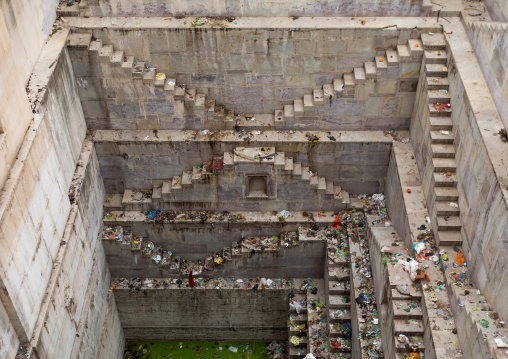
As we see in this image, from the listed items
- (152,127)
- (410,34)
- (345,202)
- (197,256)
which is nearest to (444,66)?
(410,34)

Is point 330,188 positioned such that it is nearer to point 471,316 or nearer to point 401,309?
point 401,309

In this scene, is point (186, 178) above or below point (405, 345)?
above

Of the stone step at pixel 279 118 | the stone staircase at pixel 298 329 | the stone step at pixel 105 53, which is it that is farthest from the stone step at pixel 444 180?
the stone step at pixel 105 53

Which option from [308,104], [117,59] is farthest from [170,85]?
[308,104]

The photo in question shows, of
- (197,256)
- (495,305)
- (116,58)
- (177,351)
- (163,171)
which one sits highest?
(116,58)

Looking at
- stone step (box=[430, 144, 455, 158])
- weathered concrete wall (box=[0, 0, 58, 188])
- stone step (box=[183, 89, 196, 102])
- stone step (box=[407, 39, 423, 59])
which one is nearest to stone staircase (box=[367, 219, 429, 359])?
stone step (box=[430, 144, 455, 158])

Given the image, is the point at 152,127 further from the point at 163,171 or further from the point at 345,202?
the point at 345,202

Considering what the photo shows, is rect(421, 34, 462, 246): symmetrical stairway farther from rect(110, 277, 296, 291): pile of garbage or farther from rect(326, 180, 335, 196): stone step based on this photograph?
rect(110, 277, 296, 291): pile of garbage
